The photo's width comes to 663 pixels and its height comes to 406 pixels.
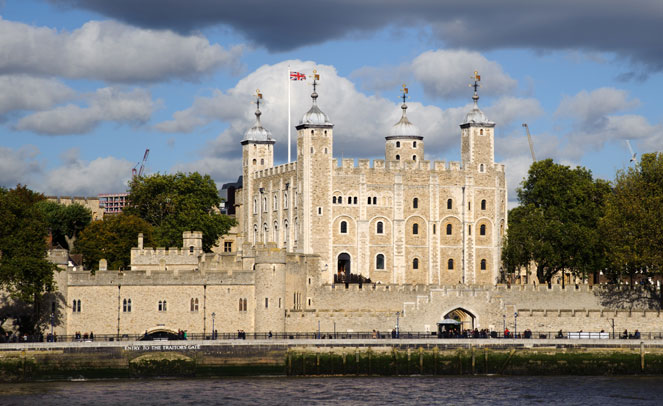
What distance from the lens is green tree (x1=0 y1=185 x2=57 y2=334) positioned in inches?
3214

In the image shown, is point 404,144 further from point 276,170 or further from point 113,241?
point 113,241

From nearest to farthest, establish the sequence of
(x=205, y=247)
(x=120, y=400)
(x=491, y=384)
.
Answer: (x=120, y=400)
(x=491, y=384)
(x=205, y=247)

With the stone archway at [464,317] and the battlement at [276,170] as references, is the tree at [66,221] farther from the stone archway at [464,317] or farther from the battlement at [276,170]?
the stone archway at [464,317]

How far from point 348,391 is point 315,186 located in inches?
1685

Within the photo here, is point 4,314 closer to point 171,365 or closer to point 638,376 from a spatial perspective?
Answer: point 171,365

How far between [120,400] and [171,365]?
8.55 m

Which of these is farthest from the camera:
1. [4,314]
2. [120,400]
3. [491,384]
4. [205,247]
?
[205,247]

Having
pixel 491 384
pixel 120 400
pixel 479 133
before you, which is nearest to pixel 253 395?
pixel 120 400

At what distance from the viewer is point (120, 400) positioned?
71.0m

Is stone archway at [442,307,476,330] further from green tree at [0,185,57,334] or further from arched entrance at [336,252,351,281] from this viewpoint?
green tree at [0,185,57,334]

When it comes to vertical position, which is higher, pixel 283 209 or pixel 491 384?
pixel 283 209

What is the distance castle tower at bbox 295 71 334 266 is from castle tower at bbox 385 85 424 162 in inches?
381

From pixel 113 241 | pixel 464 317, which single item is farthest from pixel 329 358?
pixel 113 241

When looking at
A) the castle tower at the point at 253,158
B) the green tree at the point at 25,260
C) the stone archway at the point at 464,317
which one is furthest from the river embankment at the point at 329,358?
the castle tower at the point at 253,158
